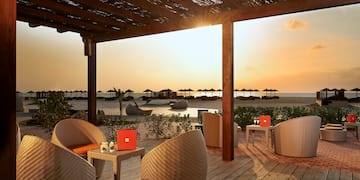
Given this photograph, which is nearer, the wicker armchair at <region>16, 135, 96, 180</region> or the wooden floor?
the wicker armchair at <region>16, 135, 96, 180</region>

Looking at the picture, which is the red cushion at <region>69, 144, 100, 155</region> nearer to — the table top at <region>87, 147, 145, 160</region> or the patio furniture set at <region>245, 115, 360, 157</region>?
the table top at <region>87, 147, 145, 160</region>

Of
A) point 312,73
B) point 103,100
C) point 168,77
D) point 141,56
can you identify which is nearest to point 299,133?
point 312,73

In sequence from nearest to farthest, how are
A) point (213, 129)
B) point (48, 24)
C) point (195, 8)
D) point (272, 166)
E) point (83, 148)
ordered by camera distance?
point (83, 148) < point (272, 166) < point (195, 8) < point (48, 24) < point (213, 129)

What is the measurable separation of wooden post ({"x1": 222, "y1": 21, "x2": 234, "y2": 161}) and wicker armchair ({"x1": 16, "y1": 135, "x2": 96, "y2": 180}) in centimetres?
305

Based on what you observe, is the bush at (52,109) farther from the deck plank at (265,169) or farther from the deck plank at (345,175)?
the deck plank at (345,175)

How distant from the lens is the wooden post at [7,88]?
4.86 feet

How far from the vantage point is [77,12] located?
5.45m

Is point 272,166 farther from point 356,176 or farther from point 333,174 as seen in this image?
point 356,176

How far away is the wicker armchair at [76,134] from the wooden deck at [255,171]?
20.7 inches

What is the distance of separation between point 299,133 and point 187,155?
3275 millimetres

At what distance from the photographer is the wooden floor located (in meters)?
4.07

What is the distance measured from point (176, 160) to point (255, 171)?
195cm

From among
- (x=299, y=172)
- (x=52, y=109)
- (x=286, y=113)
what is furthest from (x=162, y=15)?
(x=286, y=113)

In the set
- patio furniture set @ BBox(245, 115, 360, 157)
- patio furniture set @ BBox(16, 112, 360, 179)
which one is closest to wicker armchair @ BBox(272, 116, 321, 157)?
patio furniture set @ BBox(245, 115, 360, 157)
